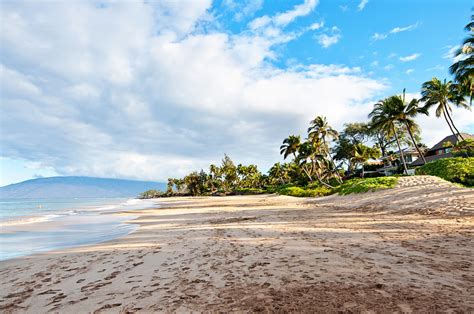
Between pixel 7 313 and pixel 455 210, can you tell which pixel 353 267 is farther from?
pixel 455 210

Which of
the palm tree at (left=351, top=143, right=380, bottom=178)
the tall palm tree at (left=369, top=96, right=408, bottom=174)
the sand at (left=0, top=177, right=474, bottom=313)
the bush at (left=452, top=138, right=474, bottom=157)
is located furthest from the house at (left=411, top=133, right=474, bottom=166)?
the sand at (left=0, top=177, right=474, bottom=313)

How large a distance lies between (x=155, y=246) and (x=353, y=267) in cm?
609

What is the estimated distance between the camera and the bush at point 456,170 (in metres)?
19.4

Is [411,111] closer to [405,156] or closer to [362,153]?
[362,153]

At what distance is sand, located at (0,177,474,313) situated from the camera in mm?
3467

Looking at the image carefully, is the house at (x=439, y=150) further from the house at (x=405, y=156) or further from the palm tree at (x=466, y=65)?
the palm tree at (x=466, y=65)

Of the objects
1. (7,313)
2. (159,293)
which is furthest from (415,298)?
(7,313)

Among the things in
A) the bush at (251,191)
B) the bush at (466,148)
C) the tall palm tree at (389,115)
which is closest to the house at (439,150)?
the tall palm tree at (389,115)

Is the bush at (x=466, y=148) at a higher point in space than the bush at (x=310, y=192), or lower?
higher

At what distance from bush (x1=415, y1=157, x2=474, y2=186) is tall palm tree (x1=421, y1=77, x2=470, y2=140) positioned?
15.1m

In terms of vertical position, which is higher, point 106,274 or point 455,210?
point 106,274

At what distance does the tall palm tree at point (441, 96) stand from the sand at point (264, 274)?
3243 cm

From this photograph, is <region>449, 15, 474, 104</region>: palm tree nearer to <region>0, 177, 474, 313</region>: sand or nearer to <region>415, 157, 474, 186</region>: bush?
<region>415, 157, 474, 186</region>: bush

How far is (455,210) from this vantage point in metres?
11.2
